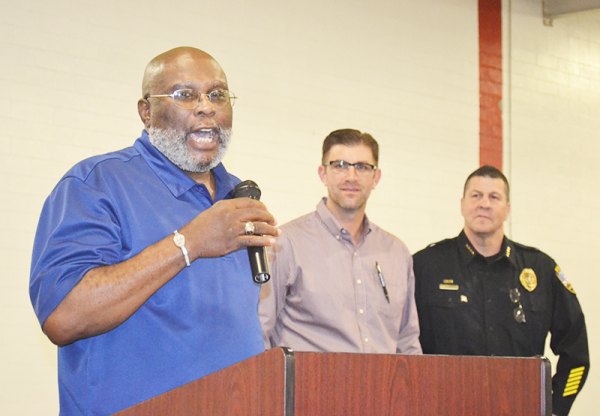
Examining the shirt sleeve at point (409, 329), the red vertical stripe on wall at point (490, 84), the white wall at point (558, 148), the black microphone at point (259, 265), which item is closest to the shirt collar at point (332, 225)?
the shirt sleeve at point (409, 329)

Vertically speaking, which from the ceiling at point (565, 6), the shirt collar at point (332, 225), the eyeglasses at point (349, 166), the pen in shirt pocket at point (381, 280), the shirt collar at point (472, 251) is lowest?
the pen in shirt pocket at point (381, 280)

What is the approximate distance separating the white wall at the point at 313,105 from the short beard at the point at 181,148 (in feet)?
7.84

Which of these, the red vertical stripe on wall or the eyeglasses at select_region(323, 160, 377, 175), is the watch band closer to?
the eyeglasses at select_region(323, 160, 377, 175)

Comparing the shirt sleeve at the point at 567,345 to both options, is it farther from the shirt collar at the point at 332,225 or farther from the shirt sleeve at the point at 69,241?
the shirt sleeve at the point at 69,241

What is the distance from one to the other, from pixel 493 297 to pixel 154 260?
2.89 m

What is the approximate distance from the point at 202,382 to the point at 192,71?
103cm

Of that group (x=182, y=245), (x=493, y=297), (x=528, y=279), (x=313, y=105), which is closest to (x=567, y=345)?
(x=528, y=279)

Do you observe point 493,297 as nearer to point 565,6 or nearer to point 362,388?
point 362,388

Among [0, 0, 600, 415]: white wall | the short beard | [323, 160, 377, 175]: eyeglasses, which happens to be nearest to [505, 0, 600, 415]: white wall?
[0, 0, 600, 415]: white wall

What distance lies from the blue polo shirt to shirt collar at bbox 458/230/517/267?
2.52 metres

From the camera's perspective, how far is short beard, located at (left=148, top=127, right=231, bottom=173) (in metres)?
2.40

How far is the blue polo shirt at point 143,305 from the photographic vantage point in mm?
2027

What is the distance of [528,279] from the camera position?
4.66 meters

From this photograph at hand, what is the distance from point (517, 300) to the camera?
457cm
